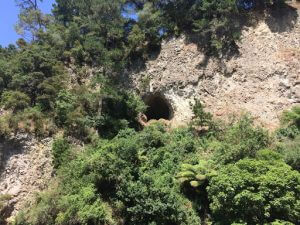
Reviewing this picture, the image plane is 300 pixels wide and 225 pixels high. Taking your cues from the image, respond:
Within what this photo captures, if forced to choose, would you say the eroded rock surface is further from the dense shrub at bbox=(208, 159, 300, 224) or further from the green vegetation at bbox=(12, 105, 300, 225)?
the dense shrub at bbox=(208, 159, 300, 224)

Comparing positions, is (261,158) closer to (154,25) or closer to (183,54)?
(183,54)

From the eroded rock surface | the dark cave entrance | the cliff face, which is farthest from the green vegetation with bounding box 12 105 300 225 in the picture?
the dark cave entrance

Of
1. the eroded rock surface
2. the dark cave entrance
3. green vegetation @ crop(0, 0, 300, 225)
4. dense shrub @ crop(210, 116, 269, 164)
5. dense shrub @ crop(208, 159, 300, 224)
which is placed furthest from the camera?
the dark cave entrance

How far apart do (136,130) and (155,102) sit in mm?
3649

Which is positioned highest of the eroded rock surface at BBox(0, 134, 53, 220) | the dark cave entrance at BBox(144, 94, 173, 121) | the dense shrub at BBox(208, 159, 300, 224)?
the dark cave entrance at BBox(144, 94, 173, 121)

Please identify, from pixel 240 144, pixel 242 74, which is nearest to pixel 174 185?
pixel 240 144

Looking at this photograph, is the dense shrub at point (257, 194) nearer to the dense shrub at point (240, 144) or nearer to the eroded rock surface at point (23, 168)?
the dense shrub at point (240, 144)

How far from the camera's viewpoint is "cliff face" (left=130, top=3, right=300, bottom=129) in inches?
923

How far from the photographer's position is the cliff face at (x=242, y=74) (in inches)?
923

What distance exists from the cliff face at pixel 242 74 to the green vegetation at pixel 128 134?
0.97 meters

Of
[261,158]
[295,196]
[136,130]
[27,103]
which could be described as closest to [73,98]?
[27,103]

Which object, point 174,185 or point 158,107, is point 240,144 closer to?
point 174,185

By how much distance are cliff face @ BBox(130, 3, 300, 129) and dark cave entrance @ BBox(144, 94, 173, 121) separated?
509mm

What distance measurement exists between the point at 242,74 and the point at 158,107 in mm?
5689
